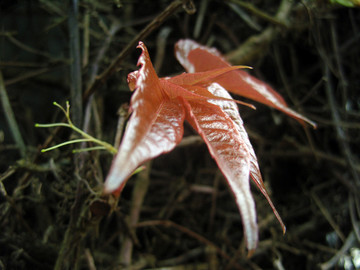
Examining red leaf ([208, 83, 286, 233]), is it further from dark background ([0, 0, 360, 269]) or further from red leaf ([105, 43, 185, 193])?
dark background ([0, 0, 360, 269])

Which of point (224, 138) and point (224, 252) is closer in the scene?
point (224, 138)

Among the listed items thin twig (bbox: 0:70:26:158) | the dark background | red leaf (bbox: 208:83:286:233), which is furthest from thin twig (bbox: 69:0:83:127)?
red leaf (bbox: 208:83:286:233)

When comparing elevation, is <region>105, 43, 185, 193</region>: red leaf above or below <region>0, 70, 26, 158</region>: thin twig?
above

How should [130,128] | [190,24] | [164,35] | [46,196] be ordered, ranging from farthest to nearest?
[190,24]
[164,35]
[46,196]
[130,128]

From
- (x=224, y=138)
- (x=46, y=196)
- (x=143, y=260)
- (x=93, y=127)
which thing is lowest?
(x=143, y=260)

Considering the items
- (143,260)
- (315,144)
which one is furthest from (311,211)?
(143,260)

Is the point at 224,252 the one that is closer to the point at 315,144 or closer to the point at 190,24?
the point at 315,144
